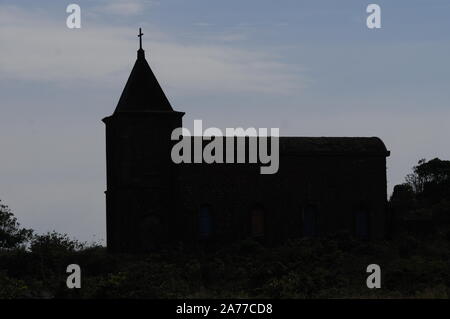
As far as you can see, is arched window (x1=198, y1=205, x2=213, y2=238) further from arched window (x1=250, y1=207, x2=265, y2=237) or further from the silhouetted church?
arched window (x1=250, y1=207, x2=265, y2=237)

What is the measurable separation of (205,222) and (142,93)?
20.6ft

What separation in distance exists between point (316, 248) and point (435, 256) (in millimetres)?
4904

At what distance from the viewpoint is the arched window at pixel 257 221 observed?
136ft

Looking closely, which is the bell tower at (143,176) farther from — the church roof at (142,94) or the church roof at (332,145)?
the church roof at (332,145)

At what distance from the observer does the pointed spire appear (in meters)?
41.6

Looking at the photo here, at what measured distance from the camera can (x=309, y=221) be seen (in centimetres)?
4206

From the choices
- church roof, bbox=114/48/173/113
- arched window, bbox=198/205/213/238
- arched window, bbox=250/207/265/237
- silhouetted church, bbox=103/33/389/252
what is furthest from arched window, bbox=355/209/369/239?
church roof, bbox=114/48/173/113

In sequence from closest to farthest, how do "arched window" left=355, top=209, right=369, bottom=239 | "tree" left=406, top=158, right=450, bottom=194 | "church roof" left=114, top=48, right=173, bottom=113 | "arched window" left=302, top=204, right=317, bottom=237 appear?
"church roof" left=114, top=48, right=173, bottom=113, "arched window" left=302, top=204, right=317, bottom=237, "arched window" left=355, top=209, right=369, bottom=239, "tree" left=406, top=158, right=450, bottom=194

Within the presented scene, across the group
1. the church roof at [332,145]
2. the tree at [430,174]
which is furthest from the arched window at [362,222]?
the tree at [430,174]

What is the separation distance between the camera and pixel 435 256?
38562mm

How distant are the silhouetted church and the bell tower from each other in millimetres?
43

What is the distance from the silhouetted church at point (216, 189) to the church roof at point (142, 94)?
0.04 metres

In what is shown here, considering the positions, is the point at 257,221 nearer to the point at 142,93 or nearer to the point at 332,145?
the point at 332,145
